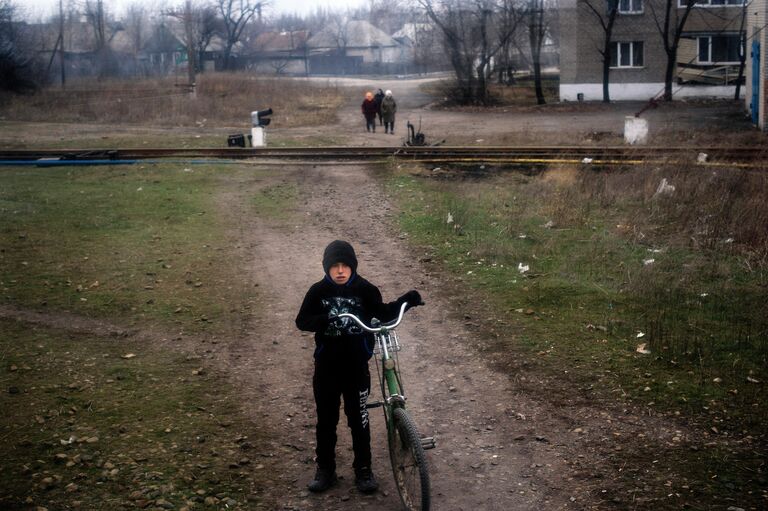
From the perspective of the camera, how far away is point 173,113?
3531 cm

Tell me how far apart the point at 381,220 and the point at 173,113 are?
24.1 metres

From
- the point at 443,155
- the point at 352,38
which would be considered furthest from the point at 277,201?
the point at 352,38

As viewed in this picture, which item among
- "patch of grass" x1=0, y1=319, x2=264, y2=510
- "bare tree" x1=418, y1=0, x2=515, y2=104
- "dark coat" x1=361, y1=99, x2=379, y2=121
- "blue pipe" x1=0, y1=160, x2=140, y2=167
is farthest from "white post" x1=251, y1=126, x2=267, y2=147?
"bare tree" x1=418, y1=0, x2=515, y2=104

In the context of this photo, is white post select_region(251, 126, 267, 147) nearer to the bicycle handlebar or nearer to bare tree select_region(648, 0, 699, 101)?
the bicycle handlebar

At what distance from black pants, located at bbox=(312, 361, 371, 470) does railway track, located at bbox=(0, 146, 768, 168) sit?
13.8 m

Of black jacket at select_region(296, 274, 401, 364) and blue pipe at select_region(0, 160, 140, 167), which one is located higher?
blue pipe at select_region(0, 160, 140, 167)

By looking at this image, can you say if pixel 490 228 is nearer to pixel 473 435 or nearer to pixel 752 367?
pixel 752 367

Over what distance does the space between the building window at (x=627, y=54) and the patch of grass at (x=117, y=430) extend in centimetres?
4053

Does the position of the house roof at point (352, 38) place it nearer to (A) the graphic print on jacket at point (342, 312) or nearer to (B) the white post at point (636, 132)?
(B) the white post at point (636, 132)

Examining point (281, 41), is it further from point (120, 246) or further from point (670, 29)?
point (120, 246)

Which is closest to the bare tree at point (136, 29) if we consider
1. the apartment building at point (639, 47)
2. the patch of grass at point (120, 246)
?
the apartment building at point (639, 47)

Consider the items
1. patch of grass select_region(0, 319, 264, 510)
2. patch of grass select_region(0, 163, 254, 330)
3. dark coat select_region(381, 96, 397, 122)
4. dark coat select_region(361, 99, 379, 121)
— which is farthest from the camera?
dark coat select_region(361, 99, 379, 121)

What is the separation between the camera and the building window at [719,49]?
42.4 metres

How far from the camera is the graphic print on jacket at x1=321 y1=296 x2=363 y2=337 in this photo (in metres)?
5.06
